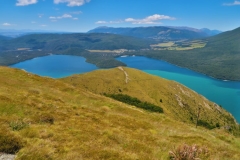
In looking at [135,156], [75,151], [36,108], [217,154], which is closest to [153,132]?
[217,154]

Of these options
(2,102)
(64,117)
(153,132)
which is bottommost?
(153,132)

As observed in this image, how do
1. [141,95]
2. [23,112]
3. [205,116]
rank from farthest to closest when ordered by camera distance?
[141,95] < [205,116] < [23,112]

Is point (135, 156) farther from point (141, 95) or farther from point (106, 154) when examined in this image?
point (141, 95)

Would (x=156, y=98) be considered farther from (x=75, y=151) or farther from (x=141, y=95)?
(x=75, y=151)

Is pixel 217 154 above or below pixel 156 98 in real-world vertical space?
above

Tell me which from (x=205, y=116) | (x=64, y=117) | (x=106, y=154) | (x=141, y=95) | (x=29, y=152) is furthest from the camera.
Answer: (x=141, y=95)

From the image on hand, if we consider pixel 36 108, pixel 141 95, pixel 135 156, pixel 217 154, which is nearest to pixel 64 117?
pixel 36 108

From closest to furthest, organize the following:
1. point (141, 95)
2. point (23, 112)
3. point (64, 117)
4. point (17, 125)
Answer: point (17, 125) < point (23, 112) < point (64, 117) < point (141, 95)

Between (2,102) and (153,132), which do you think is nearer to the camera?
(2,102)

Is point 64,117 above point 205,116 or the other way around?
above
